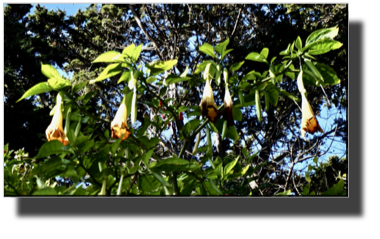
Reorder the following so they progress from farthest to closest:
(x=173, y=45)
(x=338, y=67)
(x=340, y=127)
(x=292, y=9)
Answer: (x=173, y=45) < (x=292, y=9) < (x=338, y=67) < (x=340, y=127)

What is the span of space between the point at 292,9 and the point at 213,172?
4041 millimetres

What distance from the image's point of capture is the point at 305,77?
690mm

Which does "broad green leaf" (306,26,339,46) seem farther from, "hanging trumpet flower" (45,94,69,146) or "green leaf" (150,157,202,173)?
"hanging trumpet flower" (45,94,69,146)

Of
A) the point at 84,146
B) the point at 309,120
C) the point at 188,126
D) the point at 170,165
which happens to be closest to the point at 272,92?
the point at 309,120

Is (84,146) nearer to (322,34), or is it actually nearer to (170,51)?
(322,34)

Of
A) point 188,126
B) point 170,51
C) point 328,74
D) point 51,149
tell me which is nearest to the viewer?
point 51,149

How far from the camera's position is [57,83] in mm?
613

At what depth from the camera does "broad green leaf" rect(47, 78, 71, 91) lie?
599mm

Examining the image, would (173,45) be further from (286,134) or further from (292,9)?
(286,134)

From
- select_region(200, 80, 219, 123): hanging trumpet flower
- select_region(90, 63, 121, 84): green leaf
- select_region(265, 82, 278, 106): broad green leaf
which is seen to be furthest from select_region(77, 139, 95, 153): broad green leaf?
select_region(265, 82, 278, 106): broad green leaf
